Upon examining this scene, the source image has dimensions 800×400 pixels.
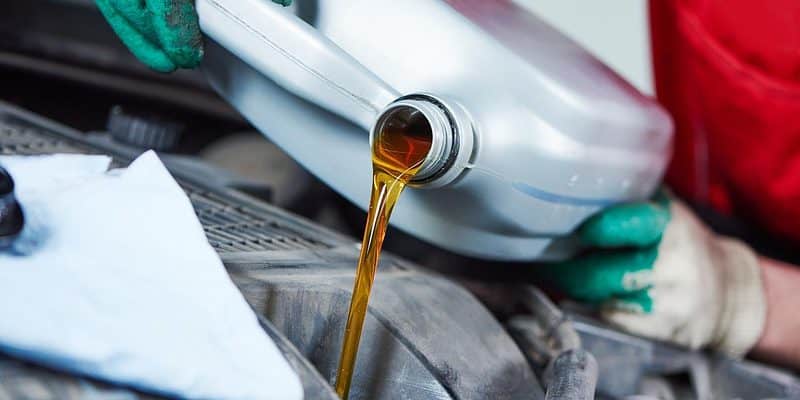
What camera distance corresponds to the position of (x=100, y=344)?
12.2 inches

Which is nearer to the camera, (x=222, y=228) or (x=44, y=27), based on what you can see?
(x=222, y=228)

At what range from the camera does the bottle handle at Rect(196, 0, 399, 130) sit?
1.71 feet

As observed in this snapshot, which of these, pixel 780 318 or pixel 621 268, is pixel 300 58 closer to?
pixel 621 268

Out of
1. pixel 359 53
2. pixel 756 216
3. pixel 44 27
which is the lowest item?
pixel 756 216

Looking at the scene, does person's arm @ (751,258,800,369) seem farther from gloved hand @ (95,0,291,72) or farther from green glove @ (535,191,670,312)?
gloved hand @ (95,0,291,72)

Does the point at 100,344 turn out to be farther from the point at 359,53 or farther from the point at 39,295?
the point at 359,53

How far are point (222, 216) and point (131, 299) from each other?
0.22 metres

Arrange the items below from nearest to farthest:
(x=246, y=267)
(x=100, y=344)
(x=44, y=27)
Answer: (x=100, y=344)
(x=246, y=267)
(x=44, y=27)

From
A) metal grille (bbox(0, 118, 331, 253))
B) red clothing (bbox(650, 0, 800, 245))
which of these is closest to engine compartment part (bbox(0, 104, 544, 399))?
metal grille (bbox(0, 118, 331, 253))

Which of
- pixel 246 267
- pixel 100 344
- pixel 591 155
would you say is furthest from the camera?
pixel 591 155

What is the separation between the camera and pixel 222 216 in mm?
557

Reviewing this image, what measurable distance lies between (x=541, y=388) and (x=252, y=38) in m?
0.30

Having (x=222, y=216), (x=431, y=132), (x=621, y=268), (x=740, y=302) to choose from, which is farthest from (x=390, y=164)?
(x=740, y=302)

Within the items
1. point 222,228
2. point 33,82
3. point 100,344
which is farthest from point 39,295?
point 33,82
